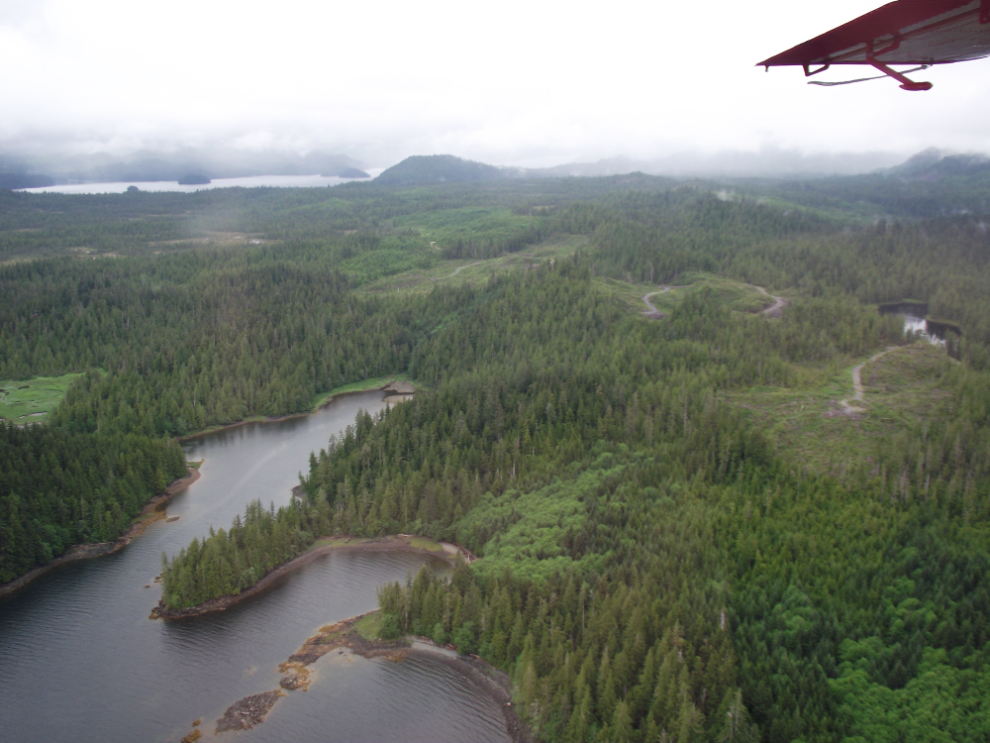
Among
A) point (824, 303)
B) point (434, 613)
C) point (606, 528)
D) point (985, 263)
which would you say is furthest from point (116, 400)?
point (985, 263)

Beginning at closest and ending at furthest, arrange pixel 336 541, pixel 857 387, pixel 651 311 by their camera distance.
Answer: pixel 336 541 < pixel 857 387 < pixel 651 311

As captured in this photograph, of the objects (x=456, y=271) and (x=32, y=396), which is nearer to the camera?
(x=32, y=396)

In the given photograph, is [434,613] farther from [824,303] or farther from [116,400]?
[824,303]

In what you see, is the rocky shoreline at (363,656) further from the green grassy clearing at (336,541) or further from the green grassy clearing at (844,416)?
the green grassy clearing at (844,416)

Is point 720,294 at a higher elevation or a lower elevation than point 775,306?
higher

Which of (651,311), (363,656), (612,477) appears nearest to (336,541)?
(363,656)

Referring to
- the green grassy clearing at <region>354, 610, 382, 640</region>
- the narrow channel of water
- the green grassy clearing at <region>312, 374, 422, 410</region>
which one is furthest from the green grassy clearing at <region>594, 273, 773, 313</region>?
the green grassy clearing at <region>354, 610, 382, 640</region>

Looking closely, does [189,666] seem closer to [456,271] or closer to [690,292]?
[690,292]

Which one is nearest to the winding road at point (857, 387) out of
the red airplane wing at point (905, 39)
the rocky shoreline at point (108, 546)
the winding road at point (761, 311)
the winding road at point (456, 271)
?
the winding road at point (761, 311)
